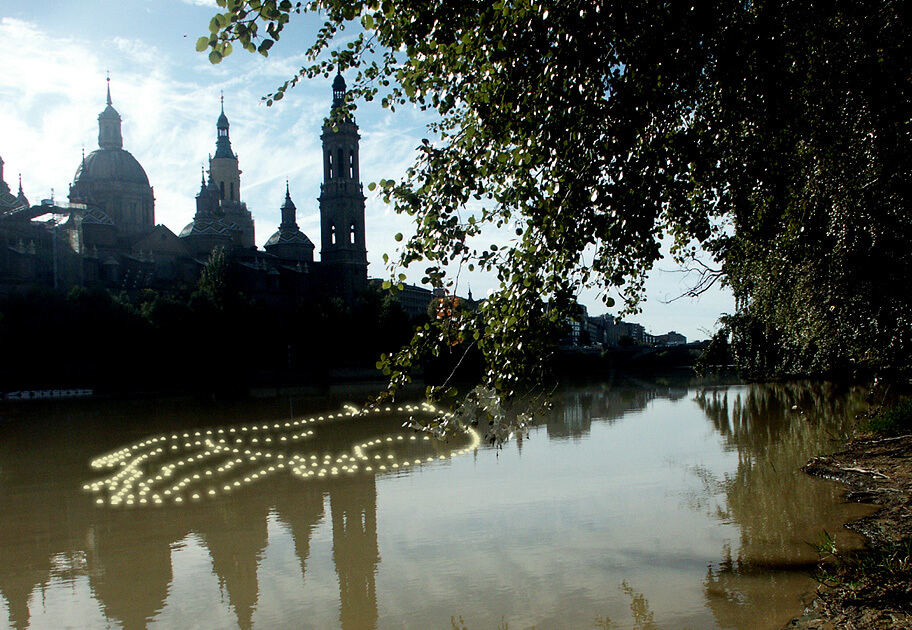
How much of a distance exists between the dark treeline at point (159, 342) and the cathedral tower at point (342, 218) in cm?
2143

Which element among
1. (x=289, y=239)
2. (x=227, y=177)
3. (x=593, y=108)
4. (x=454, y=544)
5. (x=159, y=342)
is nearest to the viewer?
(x=593, y=108)

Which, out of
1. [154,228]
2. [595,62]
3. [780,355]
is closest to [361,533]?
[595,62]

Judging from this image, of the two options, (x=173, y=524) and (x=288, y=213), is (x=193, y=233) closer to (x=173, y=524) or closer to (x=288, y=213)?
(x=288, y=213)

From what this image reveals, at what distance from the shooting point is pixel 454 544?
9.53 m

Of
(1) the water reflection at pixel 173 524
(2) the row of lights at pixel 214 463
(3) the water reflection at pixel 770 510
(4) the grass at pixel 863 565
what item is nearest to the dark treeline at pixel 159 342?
(2) the row of lights at pixel 214 463

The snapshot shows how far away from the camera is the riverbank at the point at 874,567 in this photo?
5.76 metres

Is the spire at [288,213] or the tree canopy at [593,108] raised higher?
the spire at [288,213]

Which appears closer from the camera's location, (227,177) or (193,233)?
(193,233)

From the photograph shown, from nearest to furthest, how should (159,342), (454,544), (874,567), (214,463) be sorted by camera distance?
1. (874,567)
2. (454,544)
3. (214,463)
4. (159,342)

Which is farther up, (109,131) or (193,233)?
(109,131)

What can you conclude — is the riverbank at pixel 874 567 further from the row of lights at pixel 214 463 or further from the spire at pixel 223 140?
the spire at pixel 223 140

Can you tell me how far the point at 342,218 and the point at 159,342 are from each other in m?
38.0

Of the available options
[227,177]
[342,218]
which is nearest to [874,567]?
[342,218]

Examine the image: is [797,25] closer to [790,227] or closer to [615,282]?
[790,227]
